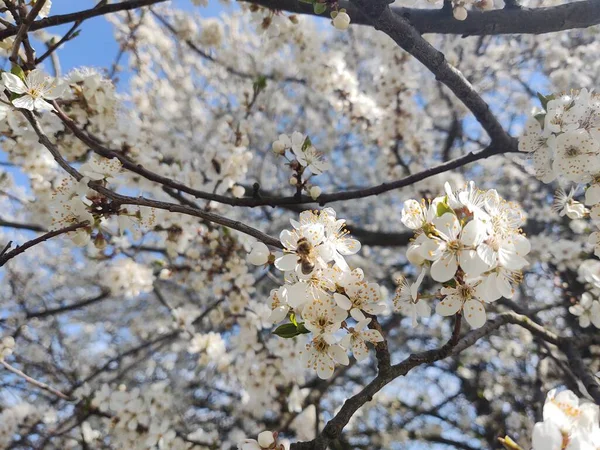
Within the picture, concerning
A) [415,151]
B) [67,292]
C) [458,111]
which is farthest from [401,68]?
[67,292]

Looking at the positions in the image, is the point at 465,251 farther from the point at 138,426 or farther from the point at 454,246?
the point at 138,426

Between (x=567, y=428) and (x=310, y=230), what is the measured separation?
0.63m

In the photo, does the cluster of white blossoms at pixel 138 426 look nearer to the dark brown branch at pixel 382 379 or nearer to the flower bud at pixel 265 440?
the flower bud at pixel 265 440

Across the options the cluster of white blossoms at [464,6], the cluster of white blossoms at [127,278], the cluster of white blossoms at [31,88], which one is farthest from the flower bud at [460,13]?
the cluster of white blossoms at [127,278]

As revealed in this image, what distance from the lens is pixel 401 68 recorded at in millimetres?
3402

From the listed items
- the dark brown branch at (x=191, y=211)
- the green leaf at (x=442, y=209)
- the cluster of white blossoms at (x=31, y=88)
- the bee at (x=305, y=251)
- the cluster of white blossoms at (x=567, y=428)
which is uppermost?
the cluster of white blossoms at (x=31, y=88)

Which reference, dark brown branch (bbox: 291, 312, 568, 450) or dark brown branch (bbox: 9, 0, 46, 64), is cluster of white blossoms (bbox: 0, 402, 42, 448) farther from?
dark brown branch (bbox: 291, 312, 568, 450)

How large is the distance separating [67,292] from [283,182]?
3.52 meters

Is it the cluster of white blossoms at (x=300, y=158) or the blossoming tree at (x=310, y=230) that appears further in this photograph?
the cluster of white blossoms at (x=300, y=158)

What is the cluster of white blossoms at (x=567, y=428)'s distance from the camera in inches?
30.5

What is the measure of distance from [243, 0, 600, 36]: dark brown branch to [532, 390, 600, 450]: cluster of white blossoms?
127cm

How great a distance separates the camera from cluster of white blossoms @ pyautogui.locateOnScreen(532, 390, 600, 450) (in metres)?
0.77

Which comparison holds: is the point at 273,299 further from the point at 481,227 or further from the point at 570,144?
the point at 570,144

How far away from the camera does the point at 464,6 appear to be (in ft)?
5.08
